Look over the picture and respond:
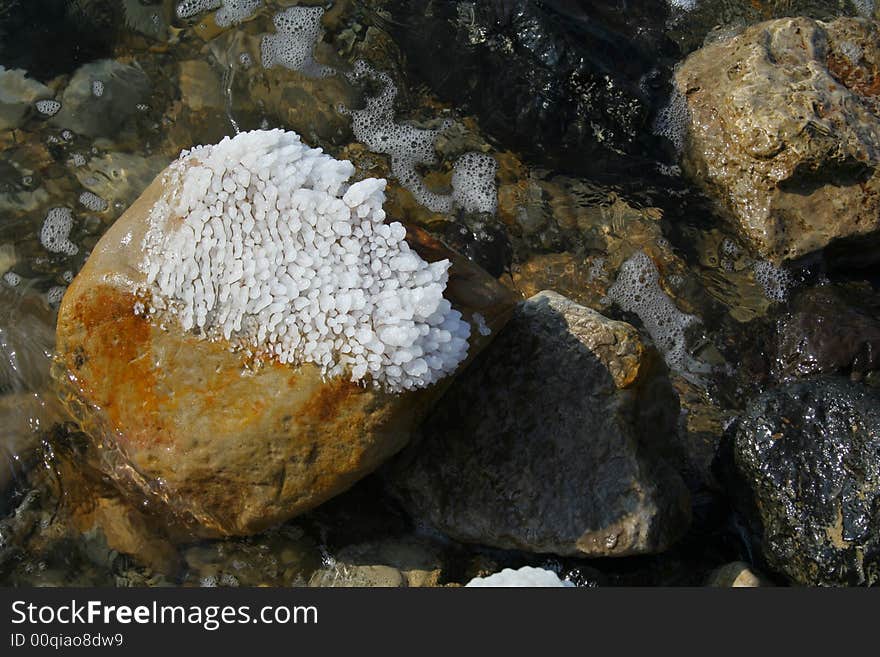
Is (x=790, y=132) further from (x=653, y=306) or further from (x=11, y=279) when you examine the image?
(x=11, y=279)

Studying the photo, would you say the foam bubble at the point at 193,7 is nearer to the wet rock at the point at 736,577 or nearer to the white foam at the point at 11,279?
the white foam at the point at 11,279

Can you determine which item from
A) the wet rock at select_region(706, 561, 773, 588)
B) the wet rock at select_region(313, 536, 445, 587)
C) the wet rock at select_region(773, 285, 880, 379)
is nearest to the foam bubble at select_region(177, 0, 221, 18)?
the wet rock at select_region(313, 536, 445, 587)

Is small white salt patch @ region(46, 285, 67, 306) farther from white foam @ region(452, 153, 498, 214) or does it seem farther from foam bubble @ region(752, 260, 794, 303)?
foam bubble @ region(752, 260, 794, 303)

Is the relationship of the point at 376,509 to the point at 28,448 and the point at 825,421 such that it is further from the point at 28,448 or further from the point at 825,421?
the point at 825,421

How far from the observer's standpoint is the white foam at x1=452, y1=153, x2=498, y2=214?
4828 millimetres

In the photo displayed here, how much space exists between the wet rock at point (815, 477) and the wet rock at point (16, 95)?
4077 millimetres

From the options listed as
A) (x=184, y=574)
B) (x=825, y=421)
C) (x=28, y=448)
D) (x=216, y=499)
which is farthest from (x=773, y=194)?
(x=28, y=448)

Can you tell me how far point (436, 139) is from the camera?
4.96 meters

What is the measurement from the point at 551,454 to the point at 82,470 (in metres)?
2.17

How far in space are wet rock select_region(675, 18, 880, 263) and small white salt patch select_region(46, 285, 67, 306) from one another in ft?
11.0

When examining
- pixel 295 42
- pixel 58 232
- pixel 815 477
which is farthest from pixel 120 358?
pixel 815 477

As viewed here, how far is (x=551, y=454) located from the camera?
372cm

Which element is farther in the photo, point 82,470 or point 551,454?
point 82,470

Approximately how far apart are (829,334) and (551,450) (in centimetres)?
165
